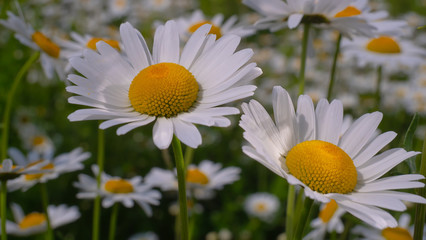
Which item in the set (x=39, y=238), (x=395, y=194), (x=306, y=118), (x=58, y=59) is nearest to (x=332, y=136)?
(x=306, y=118)

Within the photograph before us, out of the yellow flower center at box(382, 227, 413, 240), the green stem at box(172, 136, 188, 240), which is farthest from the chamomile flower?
the green stem at box(172, 136, 188, 240)

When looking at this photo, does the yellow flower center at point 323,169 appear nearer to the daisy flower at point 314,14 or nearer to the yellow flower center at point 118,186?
the daisy flower at point 314,14

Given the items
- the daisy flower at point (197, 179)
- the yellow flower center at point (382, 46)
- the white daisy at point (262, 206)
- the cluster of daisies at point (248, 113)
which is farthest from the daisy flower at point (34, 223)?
Answer: the yellow flower center at point (382, 46)

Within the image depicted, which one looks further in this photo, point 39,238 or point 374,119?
point 39,238

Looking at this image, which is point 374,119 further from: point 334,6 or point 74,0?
point 74,0

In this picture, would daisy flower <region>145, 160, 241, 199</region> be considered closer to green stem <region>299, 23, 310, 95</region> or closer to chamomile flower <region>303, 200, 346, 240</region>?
chamomile flower <region>303, 200, 346, 240</region>
